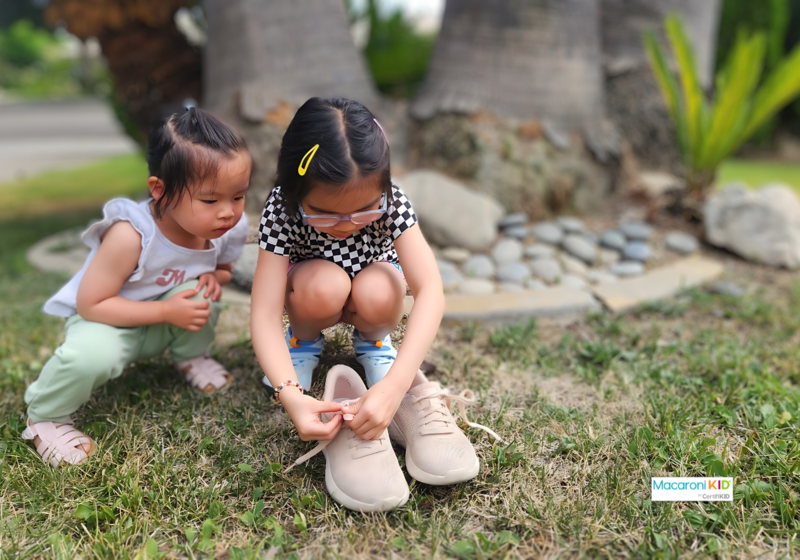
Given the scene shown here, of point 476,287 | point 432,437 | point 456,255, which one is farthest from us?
point 456,255

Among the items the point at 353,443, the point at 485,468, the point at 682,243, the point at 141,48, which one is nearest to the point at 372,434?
the point at 353,443

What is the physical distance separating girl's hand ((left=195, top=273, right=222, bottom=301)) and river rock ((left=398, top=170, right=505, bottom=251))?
4.85ft

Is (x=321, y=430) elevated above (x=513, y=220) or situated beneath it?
elevated above

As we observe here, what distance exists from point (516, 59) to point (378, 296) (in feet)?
7.86

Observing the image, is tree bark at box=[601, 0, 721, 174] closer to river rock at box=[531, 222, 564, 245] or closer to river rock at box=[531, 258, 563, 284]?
river rock at box=[531, 222, 564, 245]

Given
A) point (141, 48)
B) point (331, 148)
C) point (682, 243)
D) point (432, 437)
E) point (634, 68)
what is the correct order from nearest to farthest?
point (331, 148), point (432, 437), point (682, 243), point (141, 48), point (634, 68)

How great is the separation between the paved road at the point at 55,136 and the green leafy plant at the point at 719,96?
5.04 m

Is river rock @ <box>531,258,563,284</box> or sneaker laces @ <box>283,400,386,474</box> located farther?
river rock @ <box>531,258,563,284</box>

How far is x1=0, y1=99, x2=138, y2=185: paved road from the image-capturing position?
389 inches

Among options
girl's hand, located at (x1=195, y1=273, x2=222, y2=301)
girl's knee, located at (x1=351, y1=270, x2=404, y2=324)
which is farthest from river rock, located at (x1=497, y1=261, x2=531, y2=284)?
girl's hand, located at (x1=195, y1=273, x2=222, y2=301)

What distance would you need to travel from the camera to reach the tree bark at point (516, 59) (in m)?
3.49

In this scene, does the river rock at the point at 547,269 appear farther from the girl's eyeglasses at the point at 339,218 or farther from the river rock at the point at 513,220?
the girl's eyeglasses at the point at 339,218

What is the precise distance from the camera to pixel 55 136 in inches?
566

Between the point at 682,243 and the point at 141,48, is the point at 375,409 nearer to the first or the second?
the point at 682,243
